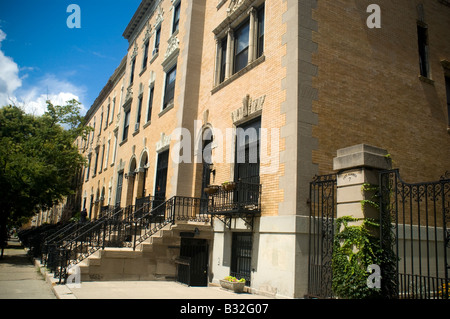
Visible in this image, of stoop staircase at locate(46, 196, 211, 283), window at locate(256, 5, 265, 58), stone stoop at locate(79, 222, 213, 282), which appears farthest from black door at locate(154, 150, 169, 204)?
window at locate(256, 5, 265, 58)

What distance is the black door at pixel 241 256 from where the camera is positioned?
10.9 m

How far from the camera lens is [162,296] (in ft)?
29.9

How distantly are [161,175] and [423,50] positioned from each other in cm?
1220

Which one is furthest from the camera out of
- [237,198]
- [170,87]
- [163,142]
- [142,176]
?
[142,176]

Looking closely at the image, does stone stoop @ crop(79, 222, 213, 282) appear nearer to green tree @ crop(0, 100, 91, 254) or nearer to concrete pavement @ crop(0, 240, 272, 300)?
concrete pavement @ crop(0, 240, 272, 300)

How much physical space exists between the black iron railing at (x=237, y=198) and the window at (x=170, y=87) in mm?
7703

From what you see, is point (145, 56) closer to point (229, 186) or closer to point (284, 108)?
point (229, 186)

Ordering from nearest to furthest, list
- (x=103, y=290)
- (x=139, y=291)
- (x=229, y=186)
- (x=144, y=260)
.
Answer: (x=103, y=290)
(x=139, y=291)
(x=229, y=186)
(x=144, y=260)

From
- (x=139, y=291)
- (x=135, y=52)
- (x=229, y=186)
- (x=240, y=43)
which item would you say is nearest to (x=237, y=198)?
(x=229, y=186)

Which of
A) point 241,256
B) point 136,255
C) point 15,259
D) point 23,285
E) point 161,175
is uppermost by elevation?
point 161,175

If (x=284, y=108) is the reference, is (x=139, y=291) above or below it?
below

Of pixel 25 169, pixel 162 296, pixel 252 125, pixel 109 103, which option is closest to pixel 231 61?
pixel 252 125

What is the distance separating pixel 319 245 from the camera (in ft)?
29.7
